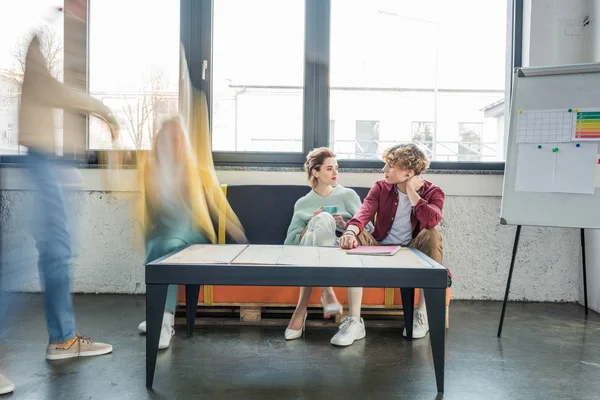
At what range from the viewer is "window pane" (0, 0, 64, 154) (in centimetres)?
184

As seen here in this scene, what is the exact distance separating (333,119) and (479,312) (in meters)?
1.53

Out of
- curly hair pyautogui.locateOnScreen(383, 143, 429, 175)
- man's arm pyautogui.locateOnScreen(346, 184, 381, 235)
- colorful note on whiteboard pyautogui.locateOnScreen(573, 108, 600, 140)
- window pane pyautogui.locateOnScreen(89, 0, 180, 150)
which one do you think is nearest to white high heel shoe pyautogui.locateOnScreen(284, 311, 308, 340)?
man's arm pyautogui.locateOnScreen(346, 184, 381, 235)

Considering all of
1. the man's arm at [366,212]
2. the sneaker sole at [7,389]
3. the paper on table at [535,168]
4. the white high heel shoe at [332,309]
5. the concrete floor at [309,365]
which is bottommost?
the concrete floor at [309,365]

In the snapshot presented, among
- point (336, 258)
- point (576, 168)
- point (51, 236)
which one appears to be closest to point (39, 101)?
point (51, 236)

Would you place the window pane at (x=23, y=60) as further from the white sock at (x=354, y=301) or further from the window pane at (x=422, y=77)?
the window pane at (x=422, y=77)

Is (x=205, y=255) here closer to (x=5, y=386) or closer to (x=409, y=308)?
(x=5, y=386)

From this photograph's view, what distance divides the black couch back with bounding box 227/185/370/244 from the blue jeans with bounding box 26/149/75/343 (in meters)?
1.09

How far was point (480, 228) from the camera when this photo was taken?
328cm

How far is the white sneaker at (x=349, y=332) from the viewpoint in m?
2.24

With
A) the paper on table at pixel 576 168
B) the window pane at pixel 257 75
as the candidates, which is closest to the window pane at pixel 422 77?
the window pane at pixel 257 75

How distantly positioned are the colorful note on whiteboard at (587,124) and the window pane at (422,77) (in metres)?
0.94

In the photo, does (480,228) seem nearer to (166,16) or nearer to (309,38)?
(309,38)

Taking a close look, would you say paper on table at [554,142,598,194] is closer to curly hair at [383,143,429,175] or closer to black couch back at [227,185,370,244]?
curly hair at [383,143,429,175]

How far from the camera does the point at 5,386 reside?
5.57 feet
